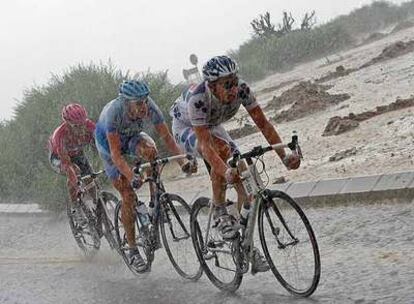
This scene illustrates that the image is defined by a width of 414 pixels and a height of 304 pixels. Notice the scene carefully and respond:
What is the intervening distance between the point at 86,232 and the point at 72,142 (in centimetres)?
123

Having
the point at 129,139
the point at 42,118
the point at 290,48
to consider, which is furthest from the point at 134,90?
the point at 290,48

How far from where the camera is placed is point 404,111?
11375 millimetres

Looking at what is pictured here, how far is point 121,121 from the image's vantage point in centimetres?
693

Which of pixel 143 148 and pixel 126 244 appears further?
pixel 126 244

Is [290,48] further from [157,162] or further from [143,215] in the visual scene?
[157,162]

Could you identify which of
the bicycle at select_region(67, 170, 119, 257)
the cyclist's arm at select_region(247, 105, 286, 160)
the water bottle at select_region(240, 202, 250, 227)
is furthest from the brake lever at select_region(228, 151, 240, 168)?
the bicycle at select_region(67, 170, 119, 257)

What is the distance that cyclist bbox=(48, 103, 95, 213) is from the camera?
8.16 metres

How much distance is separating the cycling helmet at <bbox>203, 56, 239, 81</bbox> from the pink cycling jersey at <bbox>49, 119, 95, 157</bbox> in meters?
3.11

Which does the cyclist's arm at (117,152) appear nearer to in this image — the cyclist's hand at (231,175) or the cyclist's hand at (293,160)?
the cyclist's hand at (231,175)

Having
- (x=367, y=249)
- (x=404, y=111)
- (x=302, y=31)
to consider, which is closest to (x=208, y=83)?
(x=367, y=249)

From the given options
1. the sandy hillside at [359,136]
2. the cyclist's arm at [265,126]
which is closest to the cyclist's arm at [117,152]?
the cyclist's arm at [265,126]

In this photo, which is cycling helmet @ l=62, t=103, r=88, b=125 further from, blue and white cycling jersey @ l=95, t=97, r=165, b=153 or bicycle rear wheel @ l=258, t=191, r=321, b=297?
bicycle rear wheel @ l=258, t=191, r=321, b=297

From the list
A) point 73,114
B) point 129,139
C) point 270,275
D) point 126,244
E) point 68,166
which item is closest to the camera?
point 270,275

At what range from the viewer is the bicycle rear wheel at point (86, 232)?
28.8ft
